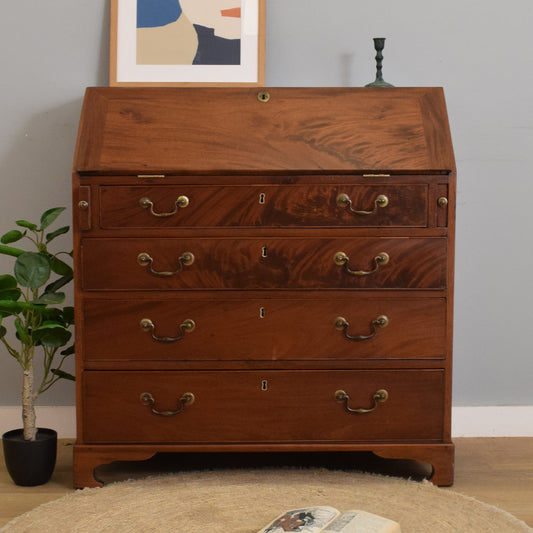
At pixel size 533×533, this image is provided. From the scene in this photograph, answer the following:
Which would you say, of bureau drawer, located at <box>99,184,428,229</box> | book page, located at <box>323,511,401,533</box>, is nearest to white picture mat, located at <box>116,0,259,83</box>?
bureau drawer, located at <box>99,184,428,229</box>

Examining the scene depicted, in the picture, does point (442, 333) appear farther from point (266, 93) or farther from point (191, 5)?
point (191, 5)

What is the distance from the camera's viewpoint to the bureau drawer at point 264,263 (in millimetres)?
2141

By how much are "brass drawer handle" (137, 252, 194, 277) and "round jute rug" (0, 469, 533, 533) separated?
2.08ft

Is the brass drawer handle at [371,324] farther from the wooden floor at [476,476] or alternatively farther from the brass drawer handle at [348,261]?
the wooden floor at [476,476]

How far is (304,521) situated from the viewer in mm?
1652

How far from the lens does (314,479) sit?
7.28 feet

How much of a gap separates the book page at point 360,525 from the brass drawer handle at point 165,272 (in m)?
0.86

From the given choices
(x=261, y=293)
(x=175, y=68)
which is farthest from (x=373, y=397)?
(x=175, y=68)

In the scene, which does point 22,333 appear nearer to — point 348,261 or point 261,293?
point 261,293

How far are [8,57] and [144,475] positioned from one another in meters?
1.57

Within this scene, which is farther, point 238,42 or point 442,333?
point 238,42

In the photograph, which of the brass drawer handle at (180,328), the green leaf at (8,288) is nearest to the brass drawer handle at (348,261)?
the brass drawer handle at (180,328)

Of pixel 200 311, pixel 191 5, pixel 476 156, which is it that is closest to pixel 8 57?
pixel 191 5

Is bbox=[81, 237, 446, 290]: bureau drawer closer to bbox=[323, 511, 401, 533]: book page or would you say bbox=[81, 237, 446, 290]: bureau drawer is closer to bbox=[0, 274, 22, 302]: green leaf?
bbox=[0, 274, 22, 302]: green leaf
